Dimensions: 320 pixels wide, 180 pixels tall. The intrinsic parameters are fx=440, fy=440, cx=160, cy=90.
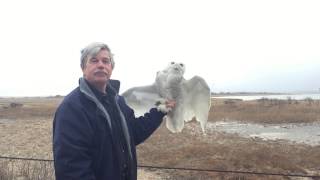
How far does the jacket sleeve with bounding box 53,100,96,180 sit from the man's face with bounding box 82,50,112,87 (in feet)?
0.85

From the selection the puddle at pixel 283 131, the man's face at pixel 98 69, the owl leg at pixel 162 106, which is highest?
the man's face at pixel 98 69

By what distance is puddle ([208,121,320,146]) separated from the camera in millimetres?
20391

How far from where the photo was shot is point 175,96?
4.11 metres

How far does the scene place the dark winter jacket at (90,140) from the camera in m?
2.99

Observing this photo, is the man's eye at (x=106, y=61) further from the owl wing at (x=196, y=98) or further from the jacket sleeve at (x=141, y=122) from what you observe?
the owl wing at (x=196, y=98)

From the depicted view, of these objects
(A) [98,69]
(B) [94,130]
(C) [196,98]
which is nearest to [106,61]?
(A) [98,69]

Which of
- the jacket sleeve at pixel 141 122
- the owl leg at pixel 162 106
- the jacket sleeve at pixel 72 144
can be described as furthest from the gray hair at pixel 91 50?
the owl leg at pixel 162 106

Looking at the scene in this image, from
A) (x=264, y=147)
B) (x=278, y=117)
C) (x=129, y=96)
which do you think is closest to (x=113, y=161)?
(x=129, y=96)

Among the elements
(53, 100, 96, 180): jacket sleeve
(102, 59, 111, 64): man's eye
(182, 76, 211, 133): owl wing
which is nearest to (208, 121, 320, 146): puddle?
(182, 76, 211, 133): owl wing

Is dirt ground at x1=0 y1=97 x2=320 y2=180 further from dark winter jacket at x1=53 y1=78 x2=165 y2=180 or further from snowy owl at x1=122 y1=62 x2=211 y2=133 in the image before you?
A: dark winter jacket at x1=53 y1=78 x2=165 y2=180

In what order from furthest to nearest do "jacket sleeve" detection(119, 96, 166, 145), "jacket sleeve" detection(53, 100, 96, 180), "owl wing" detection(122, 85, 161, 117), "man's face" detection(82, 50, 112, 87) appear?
"owl wing" detection(122, 85, 161, 117)
"jacket sleeve" detection(119, 96, 166, 145)
"man's face" detection(82, 50, 112, 87)
"jacket sleeve" detection(53, 100, 96, 180)

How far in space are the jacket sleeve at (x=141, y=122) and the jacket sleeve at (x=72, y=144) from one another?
549 mm

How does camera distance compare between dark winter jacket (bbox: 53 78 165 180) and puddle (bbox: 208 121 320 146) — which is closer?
dark winter jacket (bbox: 53 78 165 180)

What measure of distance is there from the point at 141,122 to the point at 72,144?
90 cm
